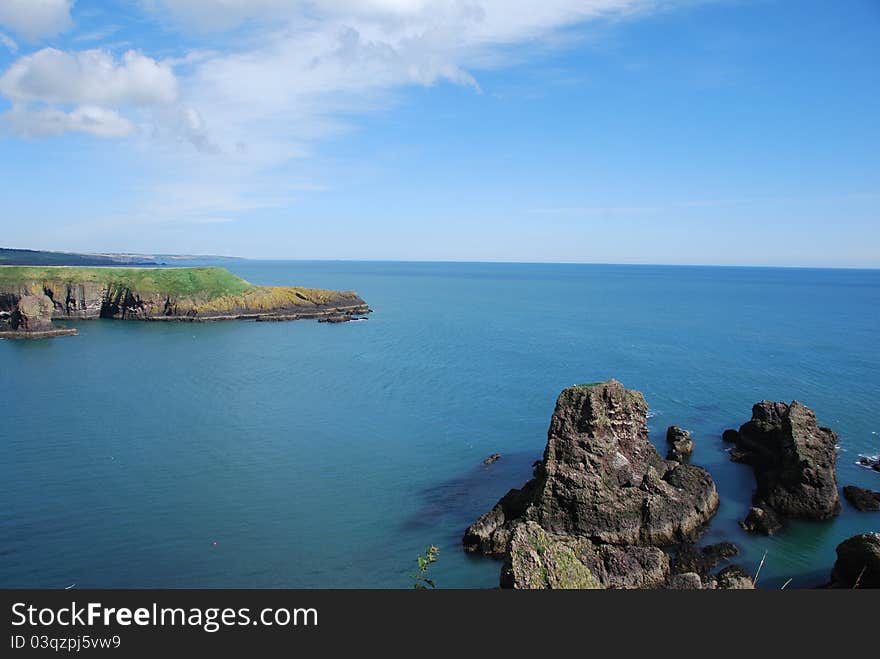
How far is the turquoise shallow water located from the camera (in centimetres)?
2509

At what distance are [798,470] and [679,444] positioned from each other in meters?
7.67

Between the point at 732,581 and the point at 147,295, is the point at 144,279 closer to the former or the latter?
the point at 147,295

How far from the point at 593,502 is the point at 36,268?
112 meters

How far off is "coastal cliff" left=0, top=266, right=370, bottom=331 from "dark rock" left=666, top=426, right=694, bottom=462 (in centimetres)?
7593

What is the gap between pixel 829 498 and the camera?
29.0 meters

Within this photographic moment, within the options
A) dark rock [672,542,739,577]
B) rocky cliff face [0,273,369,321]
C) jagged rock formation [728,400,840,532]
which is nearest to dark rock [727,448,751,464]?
jagged rock formation [728,400,840,532]

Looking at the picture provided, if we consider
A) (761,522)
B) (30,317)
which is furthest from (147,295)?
(761,522)

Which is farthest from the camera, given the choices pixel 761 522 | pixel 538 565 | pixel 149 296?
pixel 149 296

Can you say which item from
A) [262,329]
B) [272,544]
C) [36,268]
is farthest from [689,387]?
[36,268]

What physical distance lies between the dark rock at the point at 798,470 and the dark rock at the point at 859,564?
6.62 metres

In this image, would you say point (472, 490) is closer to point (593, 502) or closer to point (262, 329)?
point (593, 502)

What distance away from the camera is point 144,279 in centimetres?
10606

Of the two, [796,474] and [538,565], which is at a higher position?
[538,565]

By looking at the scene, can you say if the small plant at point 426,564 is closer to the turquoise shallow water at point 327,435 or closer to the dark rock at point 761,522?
the turquoise shallow water at point 327,435
